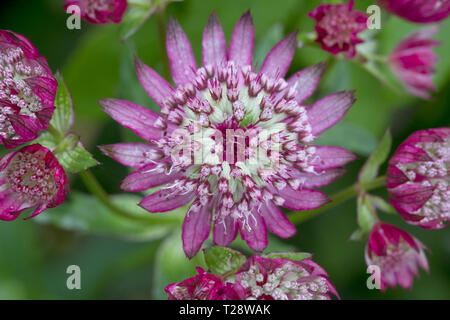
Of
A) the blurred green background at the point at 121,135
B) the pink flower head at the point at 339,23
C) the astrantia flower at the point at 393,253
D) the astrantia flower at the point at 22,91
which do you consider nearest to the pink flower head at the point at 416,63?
the blurred green background at the point at 121,135

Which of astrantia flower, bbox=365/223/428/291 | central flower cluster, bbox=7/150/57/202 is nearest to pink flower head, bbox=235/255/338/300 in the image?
astrantia flower, bbox=365/223/428/291

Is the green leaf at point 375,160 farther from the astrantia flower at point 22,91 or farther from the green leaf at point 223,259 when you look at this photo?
the astrantia flower at point 22,91

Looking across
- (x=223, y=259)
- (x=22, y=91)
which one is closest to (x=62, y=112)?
(x=22, y=91)

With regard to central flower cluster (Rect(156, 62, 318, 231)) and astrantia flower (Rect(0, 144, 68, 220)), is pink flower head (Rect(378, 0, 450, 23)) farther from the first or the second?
astrantia flower (Rect(0, 144, 68, 220))

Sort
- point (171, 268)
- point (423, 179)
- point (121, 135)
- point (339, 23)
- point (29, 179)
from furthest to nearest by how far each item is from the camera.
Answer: point (121, 135) → point (171, 268) → point (339, 23) → point (423, 179) → point (29, 179)

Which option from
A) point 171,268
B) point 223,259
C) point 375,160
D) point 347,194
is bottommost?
point 171,268

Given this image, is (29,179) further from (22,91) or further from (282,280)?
(282,280)
